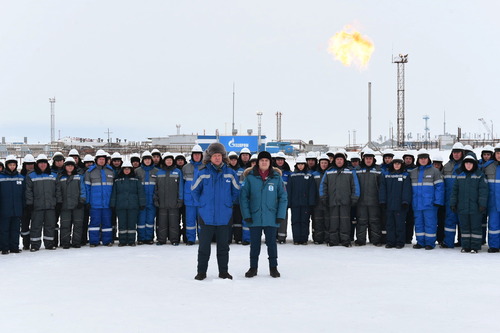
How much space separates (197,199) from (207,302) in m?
1.75

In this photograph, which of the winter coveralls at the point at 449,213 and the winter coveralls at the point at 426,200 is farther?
the winter coveralls at the point at 449,213

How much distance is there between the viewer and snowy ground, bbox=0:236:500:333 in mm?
5395

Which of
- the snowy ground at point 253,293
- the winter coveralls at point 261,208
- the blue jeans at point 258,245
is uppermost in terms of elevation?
the winter coveralls at point 261,208

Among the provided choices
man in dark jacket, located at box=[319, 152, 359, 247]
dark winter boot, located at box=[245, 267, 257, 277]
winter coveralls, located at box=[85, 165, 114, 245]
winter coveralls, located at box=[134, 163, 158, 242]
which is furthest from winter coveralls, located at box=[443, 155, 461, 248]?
winter coveralls, located at box=[85, 165, 114, 245]

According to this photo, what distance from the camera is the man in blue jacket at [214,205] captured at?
24.3ft

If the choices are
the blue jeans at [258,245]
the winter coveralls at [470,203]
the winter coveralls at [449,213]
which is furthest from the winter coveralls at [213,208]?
the winter coveralls at [449,213]

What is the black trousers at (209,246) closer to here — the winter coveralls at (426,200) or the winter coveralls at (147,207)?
the winter coveralls at (147,207)

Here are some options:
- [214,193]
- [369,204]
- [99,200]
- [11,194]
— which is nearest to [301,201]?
[369,204]

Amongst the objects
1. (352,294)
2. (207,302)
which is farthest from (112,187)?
(352,294)

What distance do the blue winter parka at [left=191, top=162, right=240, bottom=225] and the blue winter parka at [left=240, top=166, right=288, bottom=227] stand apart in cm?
27

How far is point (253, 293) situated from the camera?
6.64m

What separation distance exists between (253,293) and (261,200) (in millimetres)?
1520

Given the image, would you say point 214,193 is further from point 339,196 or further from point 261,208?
point 339,196

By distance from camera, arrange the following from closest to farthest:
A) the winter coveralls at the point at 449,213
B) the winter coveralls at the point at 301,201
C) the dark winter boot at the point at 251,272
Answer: the dark winter boot at the point at 251,272
the winter coveralls at the point at 449,213
the winter coveralls at the point at 301,201
